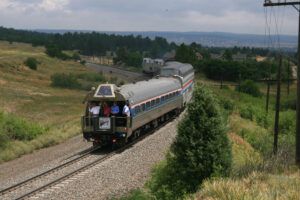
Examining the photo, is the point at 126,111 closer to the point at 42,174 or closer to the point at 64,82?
the point at 42,174

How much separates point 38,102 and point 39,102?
0.20 m

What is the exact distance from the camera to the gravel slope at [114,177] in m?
13.3

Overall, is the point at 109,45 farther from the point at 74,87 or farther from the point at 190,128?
the point at 190,128

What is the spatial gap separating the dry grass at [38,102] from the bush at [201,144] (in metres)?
14.7

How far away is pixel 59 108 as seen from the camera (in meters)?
56.8

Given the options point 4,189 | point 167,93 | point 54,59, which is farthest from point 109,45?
point 4,189

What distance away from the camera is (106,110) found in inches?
748

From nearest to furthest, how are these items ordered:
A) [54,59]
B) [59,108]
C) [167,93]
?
[167,93] < [59,108] < [54,59]

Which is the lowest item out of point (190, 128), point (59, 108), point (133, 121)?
point (59, 108)

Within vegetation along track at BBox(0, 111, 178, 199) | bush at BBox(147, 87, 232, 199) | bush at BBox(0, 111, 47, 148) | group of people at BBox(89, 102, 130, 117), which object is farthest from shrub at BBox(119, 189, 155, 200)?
bush at BBox(0, 111, 47, 148)

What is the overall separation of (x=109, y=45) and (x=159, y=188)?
191524 millimetres

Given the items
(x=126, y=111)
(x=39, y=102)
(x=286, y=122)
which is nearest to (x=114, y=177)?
(x=126, y=111)

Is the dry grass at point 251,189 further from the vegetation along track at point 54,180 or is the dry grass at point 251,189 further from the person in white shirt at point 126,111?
the person in white shirt at point 126,111

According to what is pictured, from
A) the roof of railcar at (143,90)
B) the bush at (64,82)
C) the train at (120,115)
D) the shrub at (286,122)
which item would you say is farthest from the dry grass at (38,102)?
Answer: the shrub at (286,122)
